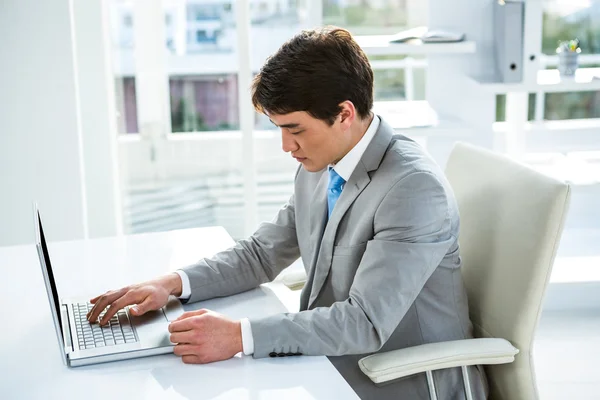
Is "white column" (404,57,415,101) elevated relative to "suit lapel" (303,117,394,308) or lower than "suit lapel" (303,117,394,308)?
elevated

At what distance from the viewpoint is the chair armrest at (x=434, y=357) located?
4.91 feet

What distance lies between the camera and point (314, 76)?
162 cm

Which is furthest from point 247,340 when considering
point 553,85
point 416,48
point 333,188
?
point 553,85

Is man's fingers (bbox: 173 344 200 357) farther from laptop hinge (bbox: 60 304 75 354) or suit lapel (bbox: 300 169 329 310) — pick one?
suit lapel (bbox: 300 169 329 310)

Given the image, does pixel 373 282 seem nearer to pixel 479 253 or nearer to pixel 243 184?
pixel 479 253

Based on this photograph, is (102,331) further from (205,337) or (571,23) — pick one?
(571,23)

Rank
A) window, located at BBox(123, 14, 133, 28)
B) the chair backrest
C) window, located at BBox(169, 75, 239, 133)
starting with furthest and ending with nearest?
window, located at BBox(169, 75, 239, 133) < window, located at BBox(123, 14, 133, 28) < the chair backrest

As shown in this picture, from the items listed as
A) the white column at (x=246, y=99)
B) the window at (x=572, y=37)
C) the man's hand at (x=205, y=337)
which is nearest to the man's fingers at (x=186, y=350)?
the man's hand at (x=205, y=337)

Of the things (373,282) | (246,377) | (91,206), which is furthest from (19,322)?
(91,206)

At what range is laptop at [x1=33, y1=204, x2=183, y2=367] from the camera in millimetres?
1446

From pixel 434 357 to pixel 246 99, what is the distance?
7.43 ft

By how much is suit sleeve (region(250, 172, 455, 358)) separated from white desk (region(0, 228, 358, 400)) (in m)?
0.05

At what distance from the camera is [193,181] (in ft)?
12.7

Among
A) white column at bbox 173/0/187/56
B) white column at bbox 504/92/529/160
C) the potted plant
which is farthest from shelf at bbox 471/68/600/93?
white column at bbox 173/0/187/56
